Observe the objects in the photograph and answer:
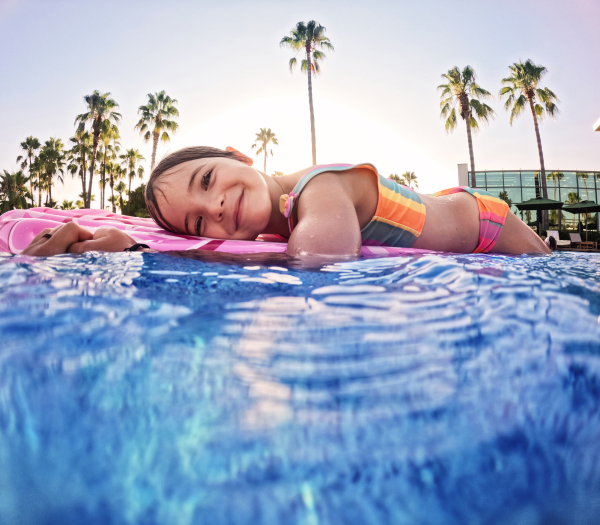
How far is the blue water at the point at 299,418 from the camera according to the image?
274mm

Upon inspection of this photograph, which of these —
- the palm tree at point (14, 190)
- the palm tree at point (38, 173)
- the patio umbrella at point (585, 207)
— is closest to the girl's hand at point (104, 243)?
the patio umbrella at point (585, 207)

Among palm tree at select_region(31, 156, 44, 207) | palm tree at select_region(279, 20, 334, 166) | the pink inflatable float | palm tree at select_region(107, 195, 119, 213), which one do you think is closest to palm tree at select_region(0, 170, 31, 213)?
palm tree at select_region(31, 156, 44, 207)

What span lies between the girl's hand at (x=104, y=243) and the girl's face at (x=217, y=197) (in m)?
0.45

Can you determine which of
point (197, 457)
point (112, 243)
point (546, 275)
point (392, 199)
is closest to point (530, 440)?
point (197, 457)

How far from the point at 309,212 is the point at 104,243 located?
2.95 ft

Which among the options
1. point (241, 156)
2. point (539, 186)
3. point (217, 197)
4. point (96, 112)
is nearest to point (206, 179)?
point (217, 197)

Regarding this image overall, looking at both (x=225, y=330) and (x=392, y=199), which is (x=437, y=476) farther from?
(x=392, y=199)

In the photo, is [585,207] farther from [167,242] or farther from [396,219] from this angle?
[167,242]

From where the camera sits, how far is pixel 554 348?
43 cm

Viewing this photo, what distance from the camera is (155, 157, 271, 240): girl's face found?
1983 millimetres

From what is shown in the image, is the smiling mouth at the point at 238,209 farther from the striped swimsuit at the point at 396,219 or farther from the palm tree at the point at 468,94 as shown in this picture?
the palm tree at the point at 468,94

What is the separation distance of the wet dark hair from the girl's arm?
0.85m

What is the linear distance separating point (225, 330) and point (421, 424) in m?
0.27

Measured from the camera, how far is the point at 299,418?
1.05 ft
